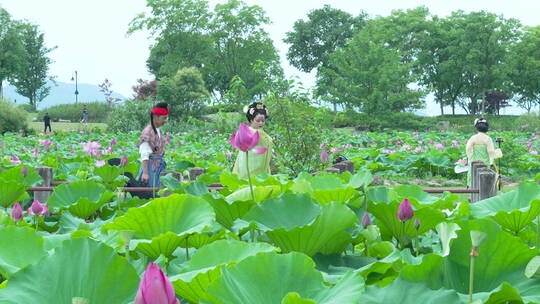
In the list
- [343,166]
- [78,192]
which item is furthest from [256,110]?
[78,192]

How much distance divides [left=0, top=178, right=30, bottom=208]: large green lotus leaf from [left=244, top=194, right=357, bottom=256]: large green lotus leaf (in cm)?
188

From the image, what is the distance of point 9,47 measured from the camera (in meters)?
47.9

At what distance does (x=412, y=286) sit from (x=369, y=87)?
94.9 feet

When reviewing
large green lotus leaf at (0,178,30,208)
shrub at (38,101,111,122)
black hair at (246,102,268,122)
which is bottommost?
large green lotus leaf at (0,178,30,208)

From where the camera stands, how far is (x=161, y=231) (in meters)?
1.49

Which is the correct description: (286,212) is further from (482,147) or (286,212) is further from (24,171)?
(482,147)

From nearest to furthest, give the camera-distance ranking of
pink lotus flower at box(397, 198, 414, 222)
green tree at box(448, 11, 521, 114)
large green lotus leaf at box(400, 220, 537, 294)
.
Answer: large green lotus leaf at box(400, 220, 537, 294)
pink lotus flower at box(397, 198, 414, 222)
green tree at box(448, 11, 521, 114)

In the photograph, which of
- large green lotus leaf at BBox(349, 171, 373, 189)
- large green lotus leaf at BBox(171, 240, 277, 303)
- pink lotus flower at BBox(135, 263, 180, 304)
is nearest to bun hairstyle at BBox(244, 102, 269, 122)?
large green lotus leaf at BBox(349, 171, 373, 189)

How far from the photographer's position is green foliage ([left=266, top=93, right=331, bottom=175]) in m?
7.70

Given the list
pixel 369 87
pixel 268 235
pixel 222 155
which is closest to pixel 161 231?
pixel 268 235

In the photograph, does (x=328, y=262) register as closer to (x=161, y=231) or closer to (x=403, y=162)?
(x=161, y=231)

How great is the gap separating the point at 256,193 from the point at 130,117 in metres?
23.0

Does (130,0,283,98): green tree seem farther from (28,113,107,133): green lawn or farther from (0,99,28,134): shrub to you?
(0,99,28,134): shrub

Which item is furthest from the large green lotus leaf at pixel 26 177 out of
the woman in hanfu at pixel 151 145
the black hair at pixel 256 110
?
the black hair at pixel 256 110
